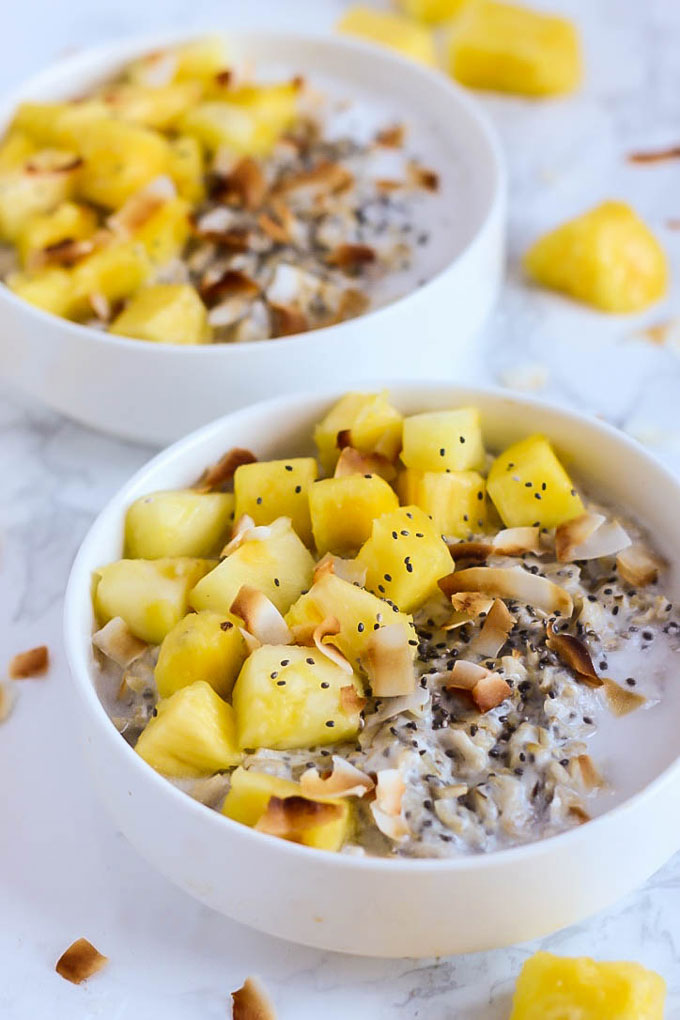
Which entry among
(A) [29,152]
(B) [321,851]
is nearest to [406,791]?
(B) [321,851]

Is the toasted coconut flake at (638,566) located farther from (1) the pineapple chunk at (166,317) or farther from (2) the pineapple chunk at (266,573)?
(1) the pineapple chunk at (166,317)

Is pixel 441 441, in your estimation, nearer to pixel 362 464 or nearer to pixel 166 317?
pixel 362 464

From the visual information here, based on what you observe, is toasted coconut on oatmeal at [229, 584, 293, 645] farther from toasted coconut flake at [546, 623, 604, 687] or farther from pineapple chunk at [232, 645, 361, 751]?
toasted coconut flake at [546, 623, 604, 687]

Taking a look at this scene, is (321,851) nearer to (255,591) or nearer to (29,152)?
(255,591)

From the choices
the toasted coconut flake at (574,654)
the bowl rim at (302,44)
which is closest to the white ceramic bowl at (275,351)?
the bowl rim at (302,44)

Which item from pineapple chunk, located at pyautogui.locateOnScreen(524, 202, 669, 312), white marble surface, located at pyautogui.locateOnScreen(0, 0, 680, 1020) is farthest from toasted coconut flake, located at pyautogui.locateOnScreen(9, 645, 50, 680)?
pineapple chunk, located at pyautogui.locateOnScreen(524, 202, 669, 312)

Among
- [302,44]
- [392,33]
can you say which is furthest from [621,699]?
[392,33]
